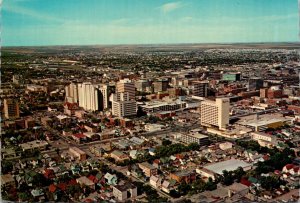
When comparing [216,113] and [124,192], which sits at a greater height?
[216,113]

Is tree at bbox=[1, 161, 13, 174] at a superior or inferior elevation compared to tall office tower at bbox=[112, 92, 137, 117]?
inferior

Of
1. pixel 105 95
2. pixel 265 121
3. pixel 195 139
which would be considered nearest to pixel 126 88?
pixel 105 95

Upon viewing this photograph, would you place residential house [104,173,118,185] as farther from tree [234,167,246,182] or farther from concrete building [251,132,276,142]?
concrete building [251,132,276,142]

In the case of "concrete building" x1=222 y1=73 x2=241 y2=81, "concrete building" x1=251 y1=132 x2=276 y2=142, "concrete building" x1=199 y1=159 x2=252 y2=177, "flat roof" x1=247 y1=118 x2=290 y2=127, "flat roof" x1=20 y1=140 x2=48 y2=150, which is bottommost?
"concrete building" x1=199 y1=159 x2=252 y2=177

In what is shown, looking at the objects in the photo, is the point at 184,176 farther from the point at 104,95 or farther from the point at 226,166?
the point at 104,95

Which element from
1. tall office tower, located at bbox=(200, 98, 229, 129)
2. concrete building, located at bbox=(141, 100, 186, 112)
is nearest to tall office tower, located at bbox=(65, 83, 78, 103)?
concrete building, located at bbox=(141, 100, 186, 112)

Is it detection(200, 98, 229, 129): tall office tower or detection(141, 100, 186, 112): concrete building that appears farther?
detection(141, 100, 186, 112): concrete building

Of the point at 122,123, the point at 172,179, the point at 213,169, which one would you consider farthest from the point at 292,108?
the point at 172,179
